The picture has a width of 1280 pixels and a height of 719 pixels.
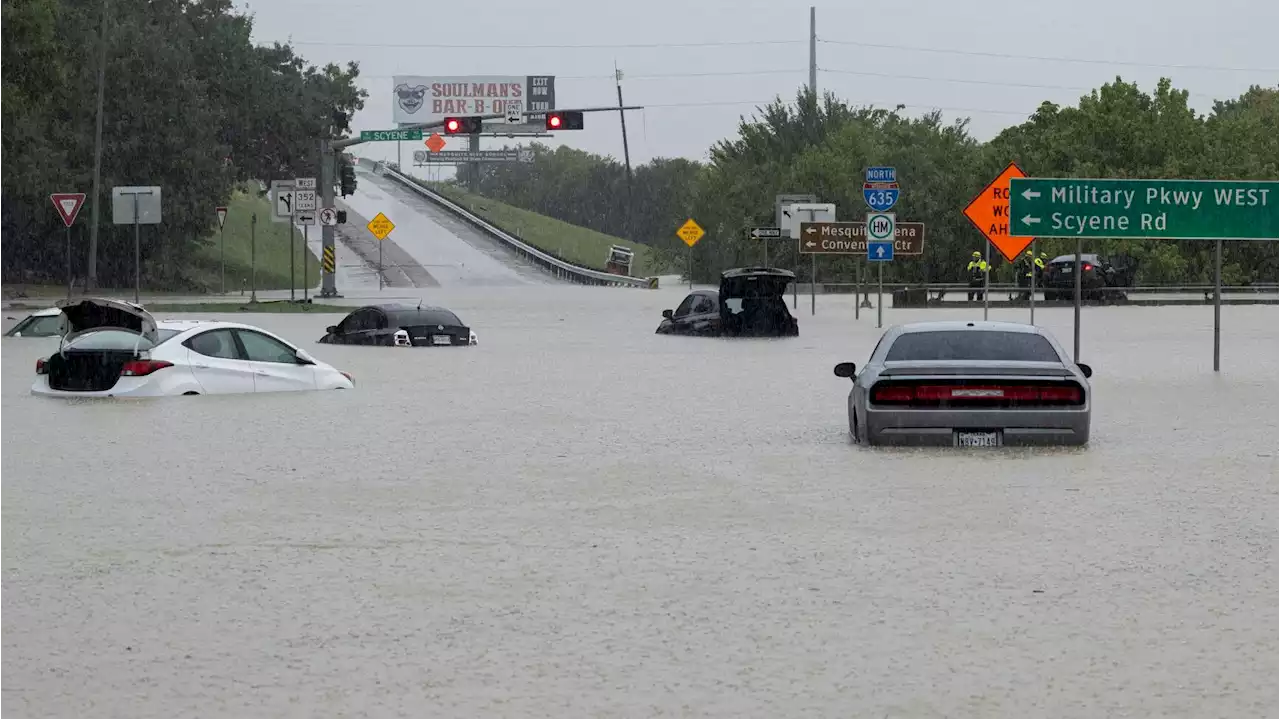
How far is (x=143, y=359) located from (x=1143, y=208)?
14822 mm

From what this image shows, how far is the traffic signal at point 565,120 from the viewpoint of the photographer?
55.5m

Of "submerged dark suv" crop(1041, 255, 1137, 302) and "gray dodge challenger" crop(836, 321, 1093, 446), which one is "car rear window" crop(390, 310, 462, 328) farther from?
"submerged dark suv" crop(1041, 255, 1137, 302)

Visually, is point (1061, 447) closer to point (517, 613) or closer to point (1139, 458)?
point (1139, 458)

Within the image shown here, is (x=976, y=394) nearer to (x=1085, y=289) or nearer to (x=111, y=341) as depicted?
(x=111, y=341)

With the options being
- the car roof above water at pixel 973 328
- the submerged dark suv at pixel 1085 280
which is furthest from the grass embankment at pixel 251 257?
the car roof above water at pixel 973 328

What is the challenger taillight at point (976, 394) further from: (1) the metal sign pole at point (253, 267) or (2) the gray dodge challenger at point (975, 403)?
(1) the metal sign pole at point (253, 267)

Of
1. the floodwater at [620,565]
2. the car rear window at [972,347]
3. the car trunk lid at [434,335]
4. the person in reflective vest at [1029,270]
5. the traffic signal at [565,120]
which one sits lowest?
A: the floodwater at [620,565]

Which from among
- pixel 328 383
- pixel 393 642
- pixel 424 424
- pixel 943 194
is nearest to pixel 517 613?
pixel 393 642

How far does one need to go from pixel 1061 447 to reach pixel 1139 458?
96cm

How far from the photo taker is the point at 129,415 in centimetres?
2262

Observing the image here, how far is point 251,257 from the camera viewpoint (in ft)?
348

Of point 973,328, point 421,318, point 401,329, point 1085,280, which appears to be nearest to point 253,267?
point 421,318

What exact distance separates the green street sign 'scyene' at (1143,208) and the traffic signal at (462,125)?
2735 centimetres

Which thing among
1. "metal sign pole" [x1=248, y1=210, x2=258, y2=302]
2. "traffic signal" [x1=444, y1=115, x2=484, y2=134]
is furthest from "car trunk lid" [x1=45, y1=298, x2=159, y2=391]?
"metal sign pole" [x1=248, y1=210, x2=258, y2=302]
